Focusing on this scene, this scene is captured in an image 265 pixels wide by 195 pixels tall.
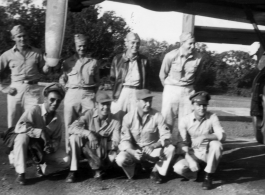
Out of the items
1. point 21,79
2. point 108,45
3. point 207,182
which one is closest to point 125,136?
point 207,182

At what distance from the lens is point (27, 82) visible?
580 centimetres

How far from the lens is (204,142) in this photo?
5230mm

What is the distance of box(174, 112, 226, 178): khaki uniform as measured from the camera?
5.00 metres

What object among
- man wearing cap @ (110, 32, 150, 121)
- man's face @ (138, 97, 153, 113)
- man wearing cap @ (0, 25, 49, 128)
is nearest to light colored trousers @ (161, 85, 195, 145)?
man wearing cap @ (110, 32, 150, 121)

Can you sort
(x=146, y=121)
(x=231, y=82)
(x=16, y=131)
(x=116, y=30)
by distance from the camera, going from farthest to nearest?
1. (x=231, y=82)
2. (x=116, y=30)
3. (x=146, y=121)
4. (x=16, y=131)

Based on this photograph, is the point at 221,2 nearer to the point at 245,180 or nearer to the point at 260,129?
the point at 260,129

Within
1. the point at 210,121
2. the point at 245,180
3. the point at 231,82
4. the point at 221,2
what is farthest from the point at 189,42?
the point at 231,82

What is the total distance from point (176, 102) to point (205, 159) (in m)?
1.11

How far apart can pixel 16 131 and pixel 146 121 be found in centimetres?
157

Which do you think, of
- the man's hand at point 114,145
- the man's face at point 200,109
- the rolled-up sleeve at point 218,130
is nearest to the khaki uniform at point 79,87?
the man's hand at point 114,145

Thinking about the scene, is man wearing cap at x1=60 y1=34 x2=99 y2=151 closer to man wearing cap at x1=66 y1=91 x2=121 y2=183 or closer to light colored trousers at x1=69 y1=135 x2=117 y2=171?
man wearing cap at x1=66 y1=91 x2=121 y2=183

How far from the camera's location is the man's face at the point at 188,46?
5.92 metres

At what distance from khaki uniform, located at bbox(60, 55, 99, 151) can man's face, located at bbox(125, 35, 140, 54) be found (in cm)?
53

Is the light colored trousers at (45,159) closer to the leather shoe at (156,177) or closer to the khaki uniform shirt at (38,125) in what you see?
the khaki uniform shirt at (38,125)
